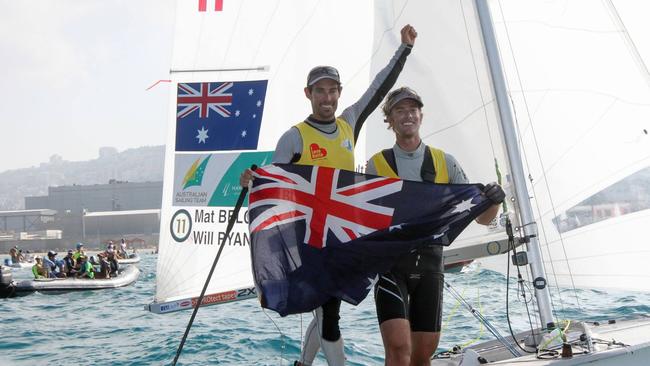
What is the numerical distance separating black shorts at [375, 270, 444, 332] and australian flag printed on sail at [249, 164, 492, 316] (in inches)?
3.4

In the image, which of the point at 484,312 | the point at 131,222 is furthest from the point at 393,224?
the point at 131,222

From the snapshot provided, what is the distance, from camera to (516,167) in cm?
478

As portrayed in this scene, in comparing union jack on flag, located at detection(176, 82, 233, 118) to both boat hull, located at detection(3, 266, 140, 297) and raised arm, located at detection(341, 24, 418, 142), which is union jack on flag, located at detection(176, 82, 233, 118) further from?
boat hull, located at detection(3, 266, 140, 297)

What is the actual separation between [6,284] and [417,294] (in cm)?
1989

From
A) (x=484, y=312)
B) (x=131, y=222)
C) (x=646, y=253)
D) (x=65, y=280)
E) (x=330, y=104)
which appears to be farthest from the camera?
(x=131, y=222)

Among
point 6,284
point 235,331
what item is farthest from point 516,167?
point 6,284

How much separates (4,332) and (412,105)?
36.2 feet

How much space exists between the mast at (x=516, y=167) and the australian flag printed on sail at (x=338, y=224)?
0.52m

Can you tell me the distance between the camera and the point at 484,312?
10227mm

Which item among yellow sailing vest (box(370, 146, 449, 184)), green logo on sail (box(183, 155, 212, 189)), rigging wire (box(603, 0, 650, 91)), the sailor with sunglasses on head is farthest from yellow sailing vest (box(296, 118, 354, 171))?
rigging wire (box(603, 0, 650, 91))

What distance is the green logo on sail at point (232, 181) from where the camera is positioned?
19.4 feet

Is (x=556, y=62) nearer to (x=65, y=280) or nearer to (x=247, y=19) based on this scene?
(x=247, y=19)

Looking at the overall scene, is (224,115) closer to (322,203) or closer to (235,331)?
(322,203)

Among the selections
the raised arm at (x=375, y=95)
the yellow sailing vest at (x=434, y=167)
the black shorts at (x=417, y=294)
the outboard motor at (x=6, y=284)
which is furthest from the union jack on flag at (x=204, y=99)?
the outboard motor at (x=6, y=284)
